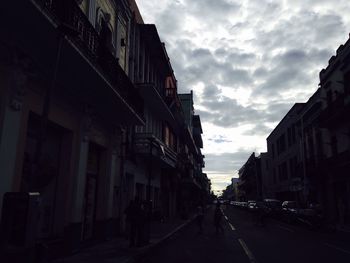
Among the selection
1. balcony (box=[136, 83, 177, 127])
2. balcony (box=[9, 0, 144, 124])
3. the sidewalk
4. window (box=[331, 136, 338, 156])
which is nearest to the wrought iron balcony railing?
balcony (box=[9, 0, 144, 124])

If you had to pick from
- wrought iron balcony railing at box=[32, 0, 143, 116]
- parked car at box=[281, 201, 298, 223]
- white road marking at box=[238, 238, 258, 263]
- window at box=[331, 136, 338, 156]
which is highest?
window at box=[331, 136, 338, 156]

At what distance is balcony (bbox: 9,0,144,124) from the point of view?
6664mm

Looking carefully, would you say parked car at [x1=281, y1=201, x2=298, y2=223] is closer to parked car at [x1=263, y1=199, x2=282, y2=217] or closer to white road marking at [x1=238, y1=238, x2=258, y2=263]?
parked car at [x1=263, y1=199, x2=282, y2=217]

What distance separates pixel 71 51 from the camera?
830 centimetres

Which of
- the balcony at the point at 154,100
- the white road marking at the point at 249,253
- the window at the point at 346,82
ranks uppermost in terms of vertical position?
the window at the point at 346,82

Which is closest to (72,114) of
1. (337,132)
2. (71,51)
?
(71,51)

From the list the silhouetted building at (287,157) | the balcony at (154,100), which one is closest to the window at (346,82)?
the silhouetted building at (287,157)

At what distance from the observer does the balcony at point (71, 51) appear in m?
6.66

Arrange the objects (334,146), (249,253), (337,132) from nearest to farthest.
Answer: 1. (249,253)
2. (337,132)
3. (334,146)

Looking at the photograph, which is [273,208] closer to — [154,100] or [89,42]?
[154,100]

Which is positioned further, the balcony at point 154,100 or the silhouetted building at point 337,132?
the silhouetted building at point 337,132

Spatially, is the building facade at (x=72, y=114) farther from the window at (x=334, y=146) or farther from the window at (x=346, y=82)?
the window at (x=334, y=146)

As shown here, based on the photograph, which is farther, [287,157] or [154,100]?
[287,157]

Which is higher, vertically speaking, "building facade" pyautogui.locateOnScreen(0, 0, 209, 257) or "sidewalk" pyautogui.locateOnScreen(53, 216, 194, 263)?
"building facade" pyautogui.locateOnScreen(0, 0, 209, 257)
